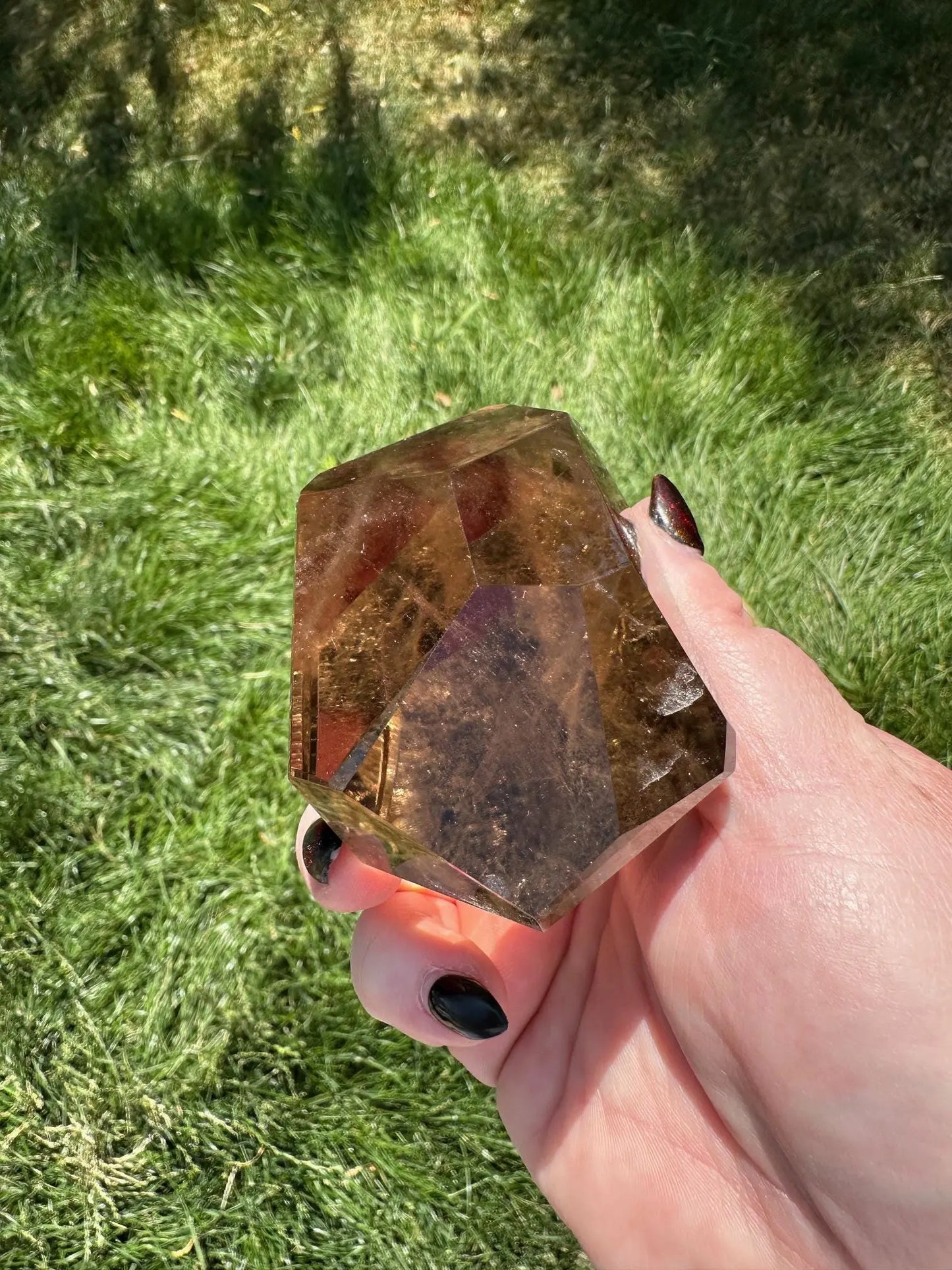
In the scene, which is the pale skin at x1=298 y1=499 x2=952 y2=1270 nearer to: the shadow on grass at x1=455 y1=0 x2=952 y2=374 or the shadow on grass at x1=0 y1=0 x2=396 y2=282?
the shadow on grass at x1=455 y1=0 x2=952 y2=374

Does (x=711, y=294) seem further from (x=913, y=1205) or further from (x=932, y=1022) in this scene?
(x=913, y=1205)

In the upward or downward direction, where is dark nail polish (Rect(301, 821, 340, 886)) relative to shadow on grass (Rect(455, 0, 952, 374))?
downward

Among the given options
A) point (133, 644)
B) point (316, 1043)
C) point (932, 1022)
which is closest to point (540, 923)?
point (932, 1022)

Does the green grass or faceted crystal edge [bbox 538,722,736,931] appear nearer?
faceted crystal edge [bbox 538,722,736,931]

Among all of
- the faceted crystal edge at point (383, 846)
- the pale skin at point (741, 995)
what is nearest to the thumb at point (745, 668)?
the pale skin at point (741, 995)

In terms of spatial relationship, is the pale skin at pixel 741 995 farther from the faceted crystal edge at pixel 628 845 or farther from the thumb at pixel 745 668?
the faceted crystal edge at pixel 628 845

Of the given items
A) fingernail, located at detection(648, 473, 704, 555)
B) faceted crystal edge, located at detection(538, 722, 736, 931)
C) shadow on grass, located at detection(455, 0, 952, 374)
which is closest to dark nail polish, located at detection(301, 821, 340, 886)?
faceted crystal edge, located at detection(538, 722, 736, 931)

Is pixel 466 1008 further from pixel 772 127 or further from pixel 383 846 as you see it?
pixel 772 127

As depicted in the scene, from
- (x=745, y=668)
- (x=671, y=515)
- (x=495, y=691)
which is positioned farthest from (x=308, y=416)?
(x=495, y=691)
